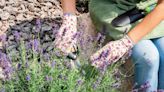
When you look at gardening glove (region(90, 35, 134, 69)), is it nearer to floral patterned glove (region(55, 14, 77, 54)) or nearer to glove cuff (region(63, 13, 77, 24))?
floral patterned glove (region(55, 14, 77, 54))

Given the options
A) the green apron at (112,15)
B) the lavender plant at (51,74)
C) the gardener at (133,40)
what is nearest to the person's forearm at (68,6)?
the gardener at (133,40)

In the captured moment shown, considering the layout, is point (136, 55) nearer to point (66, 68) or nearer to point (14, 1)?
point (66, 68)

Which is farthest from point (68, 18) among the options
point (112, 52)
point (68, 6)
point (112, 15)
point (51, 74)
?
point (51, 74)

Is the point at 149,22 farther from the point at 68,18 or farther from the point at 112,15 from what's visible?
the point at 68,18

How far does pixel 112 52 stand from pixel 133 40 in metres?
0.16

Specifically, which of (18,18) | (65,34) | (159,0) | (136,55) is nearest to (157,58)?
(136,55)

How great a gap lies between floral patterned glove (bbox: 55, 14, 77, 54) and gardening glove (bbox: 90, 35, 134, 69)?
170 mm

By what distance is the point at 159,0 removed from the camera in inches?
123

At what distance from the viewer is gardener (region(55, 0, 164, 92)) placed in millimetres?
2988

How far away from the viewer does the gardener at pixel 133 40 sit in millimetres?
2988

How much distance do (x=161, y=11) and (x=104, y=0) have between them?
1.47 ft

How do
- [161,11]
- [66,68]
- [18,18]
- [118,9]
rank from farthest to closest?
[18,18] → [118,9] → [161,11] → [66,68]

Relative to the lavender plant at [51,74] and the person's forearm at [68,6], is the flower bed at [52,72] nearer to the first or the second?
the lavender plant at [51,74]

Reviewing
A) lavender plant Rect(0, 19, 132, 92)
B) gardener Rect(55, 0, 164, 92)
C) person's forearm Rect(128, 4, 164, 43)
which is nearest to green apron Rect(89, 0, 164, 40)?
gardener Rect(55, 0, 164, 92)
